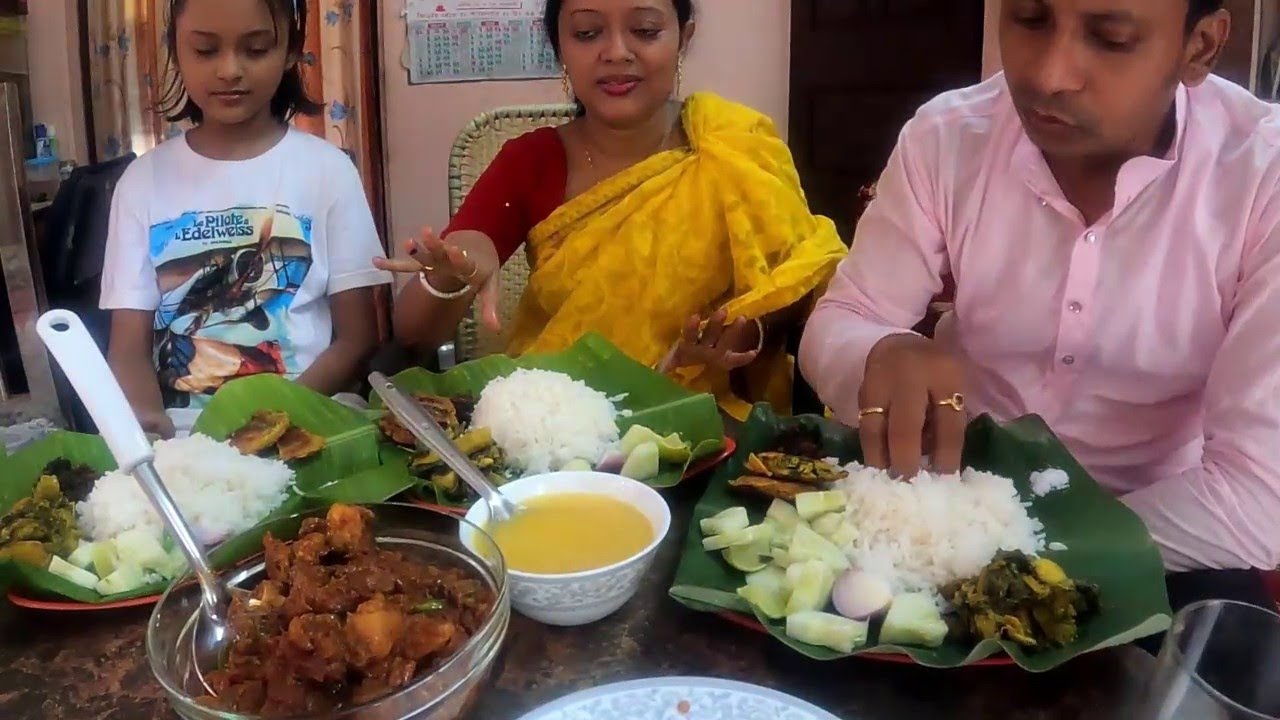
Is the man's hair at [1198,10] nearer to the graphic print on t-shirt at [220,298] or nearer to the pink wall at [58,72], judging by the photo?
the graphic print on t-shirt at [220,298]

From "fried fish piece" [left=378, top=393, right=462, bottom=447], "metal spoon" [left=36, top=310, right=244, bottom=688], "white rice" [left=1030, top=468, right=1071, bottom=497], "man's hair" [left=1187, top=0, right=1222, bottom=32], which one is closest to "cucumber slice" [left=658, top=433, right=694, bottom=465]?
"fried fish piece" [left=378, top=393, right=462, bottom=447]

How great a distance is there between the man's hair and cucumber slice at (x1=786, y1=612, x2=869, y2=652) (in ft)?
2.32

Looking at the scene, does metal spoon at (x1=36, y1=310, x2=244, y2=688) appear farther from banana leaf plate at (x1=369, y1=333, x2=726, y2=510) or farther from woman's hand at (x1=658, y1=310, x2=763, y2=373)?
woman's hand at (x1=658, y1=310, x2=763, y2=373)

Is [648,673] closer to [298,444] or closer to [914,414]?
[914,414]

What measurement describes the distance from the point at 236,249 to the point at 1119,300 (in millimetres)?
1395

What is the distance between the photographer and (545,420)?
1.10m

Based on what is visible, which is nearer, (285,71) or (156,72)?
(285,71)

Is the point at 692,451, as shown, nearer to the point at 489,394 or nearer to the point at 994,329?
the point at 489,394

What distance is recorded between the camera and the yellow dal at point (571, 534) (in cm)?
80

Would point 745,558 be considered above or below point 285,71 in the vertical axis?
below

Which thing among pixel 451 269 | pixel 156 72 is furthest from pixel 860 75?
pixel 156 72

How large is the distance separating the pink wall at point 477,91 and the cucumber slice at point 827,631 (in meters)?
3.02

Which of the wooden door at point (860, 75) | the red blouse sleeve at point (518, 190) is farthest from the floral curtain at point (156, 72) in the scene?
the red blouse sleeve at point (518, 190)

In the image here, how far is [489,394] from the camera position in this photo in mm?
1157
